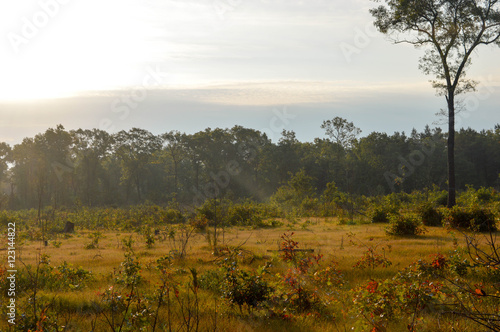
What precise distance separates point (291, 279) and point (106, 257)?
793cm

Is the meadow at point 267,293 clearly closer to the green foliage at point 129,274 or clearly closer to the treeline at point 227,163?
the green foliage at point 129,274

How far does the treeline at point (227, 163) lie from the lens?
58406 mm

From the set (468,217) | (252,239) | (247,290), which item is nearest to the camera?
(247,290)

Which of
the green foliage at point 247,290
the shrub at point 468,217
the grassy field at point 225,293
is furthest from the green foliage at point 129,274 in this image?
the shrub at point 468,217

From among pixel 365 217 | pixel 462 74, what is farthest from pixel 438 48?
pixel 365 217

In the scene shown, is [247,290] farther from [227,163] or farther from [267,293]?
[227,163]

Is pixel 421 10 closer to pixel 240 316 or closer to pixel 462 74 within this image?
pixel 462 74

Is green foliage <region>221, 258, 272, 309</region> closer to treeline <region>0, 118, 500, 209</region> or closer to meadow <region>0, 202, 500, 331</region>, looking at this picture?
meadow <region>0, 202, 500, 331</region>

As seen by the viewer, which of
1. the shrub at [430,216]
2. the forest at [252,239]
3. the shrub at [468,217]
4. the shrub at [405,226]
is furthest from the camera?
the shrub at [430,216]

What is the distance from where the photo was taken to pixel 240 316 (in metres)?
7.03

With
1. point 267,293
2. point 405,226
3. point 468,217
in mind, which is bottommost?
point 267,293

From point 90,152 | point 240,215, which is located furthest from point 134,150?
point 240,215

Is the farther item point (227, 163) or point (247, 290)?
point (227, 163)

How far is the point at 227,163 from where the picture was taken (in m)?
64.9
